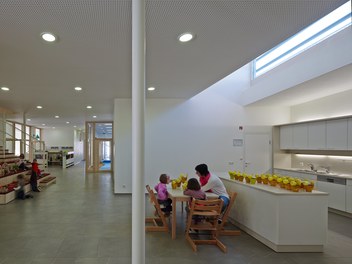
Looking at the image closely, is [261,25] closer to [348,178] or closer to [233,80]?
[348,178]

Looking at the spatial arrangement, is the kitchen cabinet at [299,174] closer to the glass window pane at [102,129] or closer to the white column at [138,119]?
the white column at [138,119]

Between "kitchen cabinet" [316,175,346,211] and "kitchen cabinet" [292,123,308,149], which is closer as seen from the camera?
"kitchen cabinet" [316,175,346,211]

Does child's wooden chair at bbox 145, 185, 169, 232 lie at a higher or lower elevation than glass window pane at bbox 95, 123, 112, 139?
lower

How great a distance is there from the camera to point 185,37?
3.08 m

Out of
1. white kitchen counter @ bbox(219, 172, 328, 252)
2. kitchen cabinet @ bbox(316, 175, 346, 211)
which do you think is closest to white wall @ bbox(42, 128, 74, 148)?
kitchen cabinet @ bbox(316, 175, 346, 211)

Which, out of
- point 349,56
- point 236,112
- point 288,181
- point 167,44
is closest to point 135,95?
point 167,44

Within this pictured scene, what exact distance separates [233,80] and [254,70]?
738 mm

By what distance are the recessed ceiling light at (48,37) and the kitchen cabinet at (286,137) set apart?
6.68 metres

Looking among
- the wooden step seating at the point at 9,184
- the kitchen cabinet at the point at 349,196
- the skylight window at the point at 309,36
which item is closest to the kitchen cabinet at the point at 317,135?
the kitchen cabinet at the point at 349,196

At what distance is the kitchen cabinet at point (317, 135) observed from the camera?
571 centimetres

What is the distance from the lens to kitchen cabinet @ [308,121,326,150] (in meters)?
5.71

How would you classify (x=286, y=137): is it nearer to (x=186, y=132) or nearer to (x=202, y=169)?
(x=186, y=132)

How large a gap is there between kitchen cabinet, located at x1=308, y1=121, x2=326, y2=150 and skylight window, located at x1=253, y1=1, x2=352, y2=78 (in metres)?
1.94

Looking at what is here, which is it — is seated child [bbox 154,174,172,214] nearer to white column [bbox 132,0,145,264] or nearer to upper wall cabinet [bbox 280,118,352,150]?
white column [bbox 132,0,145,264]
